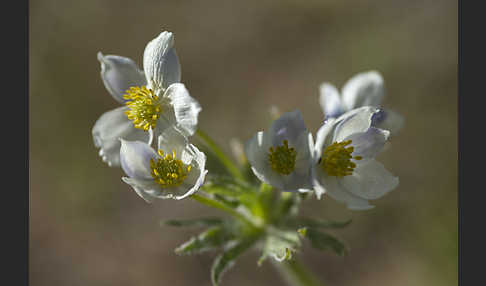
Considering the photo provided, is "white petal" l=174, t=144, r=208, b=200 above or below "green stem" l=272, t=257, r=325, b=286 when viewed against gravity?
above

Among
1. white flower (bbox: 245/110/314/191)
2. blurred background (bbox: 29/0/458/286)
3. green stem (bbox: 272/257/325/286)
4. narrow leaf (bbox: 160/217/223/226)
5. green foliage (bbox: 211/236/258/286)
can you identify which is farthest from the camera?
blurred background (bbox: 29/0/458/286)

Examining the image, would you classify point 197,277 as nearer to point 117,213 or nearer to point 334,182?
point 117,213

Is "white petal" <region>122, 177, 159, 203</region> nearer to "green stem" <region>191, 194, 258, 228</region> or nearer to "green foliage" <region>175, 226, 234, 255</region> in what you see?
"green stem" <region>191, 194, 258, 228</region>

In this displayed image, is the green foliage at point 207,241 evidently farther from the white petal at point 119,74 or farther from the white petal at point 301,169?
the white petal at point 119,74

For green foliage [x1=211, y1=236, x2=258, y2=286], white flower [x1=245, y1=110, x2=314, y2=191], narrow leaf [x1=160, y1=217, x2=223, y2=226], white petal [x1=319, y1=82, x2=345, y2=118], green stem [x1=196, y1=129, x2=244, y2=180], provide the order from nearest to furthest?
white flower [x1=245, y1=110, x2=314, y2=191]
green foliage [x1=211, y1=236, x2=258, y2=286]
narrow leaf [x1=160, y1=217, x2=223, y2=226]
green stem [x1=196, y1=129, x2=244, y2=180]
white petal [x1=319, y1=82, x2=345, y2=118]

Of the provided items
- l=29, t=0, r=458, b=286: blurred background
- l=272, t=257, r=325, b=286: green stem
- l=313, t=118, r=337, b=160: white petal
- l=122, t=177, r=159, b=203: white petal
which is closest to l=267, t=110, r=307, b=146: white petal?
l=313, t=118, r=337, b=160: white petal

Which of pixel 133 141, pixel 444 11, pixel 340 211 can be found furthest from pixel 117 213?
pixel 444 11

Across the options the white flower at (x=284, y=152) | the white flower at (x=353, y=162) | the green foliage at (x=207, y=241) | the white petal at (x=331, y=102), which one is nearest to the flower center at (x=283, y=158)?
the white flower at (x=284, y=152)
